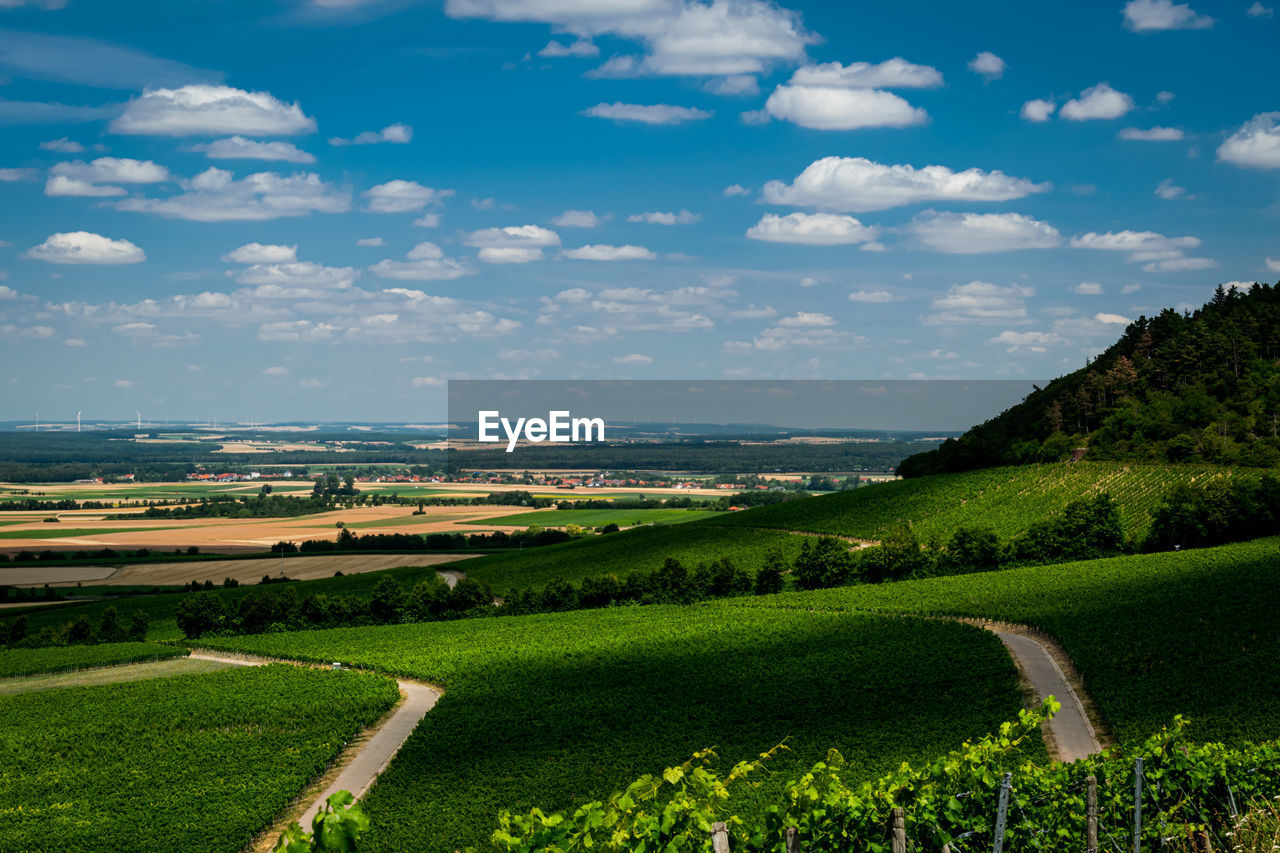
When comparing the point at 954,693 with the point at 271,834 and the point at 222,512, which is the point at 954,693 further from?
the point at 222,512

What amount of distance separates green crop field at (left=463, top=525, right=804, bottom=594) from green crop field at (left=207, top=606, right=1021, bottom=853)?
32.8m

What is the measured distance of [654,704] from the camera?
39656 millimetres

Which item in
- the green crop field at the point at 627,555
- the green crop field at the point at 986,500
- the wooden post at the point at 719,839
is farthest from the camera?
the green crop field at the point at 627,555

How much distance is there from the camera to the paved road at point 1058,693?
31.2 m

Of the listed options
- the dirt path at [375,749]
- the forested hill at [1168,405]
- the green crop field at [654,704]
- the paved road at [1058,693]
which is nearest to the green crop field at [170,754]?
the dirt path at [375,749]

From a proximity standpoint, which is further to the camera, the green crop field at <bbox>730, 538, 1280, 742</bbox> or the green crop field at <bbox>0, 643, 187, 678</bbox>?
the green crop field at <bbox>0, 643, 187, 678</bbox>

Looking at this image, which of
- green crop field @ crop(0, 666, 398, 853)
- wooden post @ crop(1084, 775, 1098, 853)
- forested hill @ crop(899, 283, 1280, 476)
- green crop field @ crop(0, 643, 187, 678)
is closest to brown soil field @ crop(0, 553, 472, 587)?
green crop field @ crop(0, 643, 187, 678)

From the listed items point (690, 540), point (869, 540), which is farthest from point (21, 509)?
point (869, 540)

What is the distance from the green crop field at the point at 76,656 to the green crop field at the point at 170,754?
8.57 m

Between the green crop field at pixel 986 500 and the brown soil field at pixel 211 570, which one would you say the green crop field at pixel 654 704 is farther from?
the brown soil field at pixel 211 570

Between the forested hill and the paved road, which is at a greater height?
the forested hill

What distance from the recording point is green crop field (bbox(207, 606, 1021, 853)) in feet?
99.5

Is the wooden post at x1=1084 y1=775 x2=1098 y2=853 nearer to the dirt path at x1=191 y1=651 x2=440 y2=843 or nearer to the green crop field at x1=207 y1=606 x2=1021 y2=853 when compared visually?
the green crop field at x1=207 y1=606 x2=1021 y2=853

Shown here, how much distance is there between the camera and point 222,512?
176625 mm
